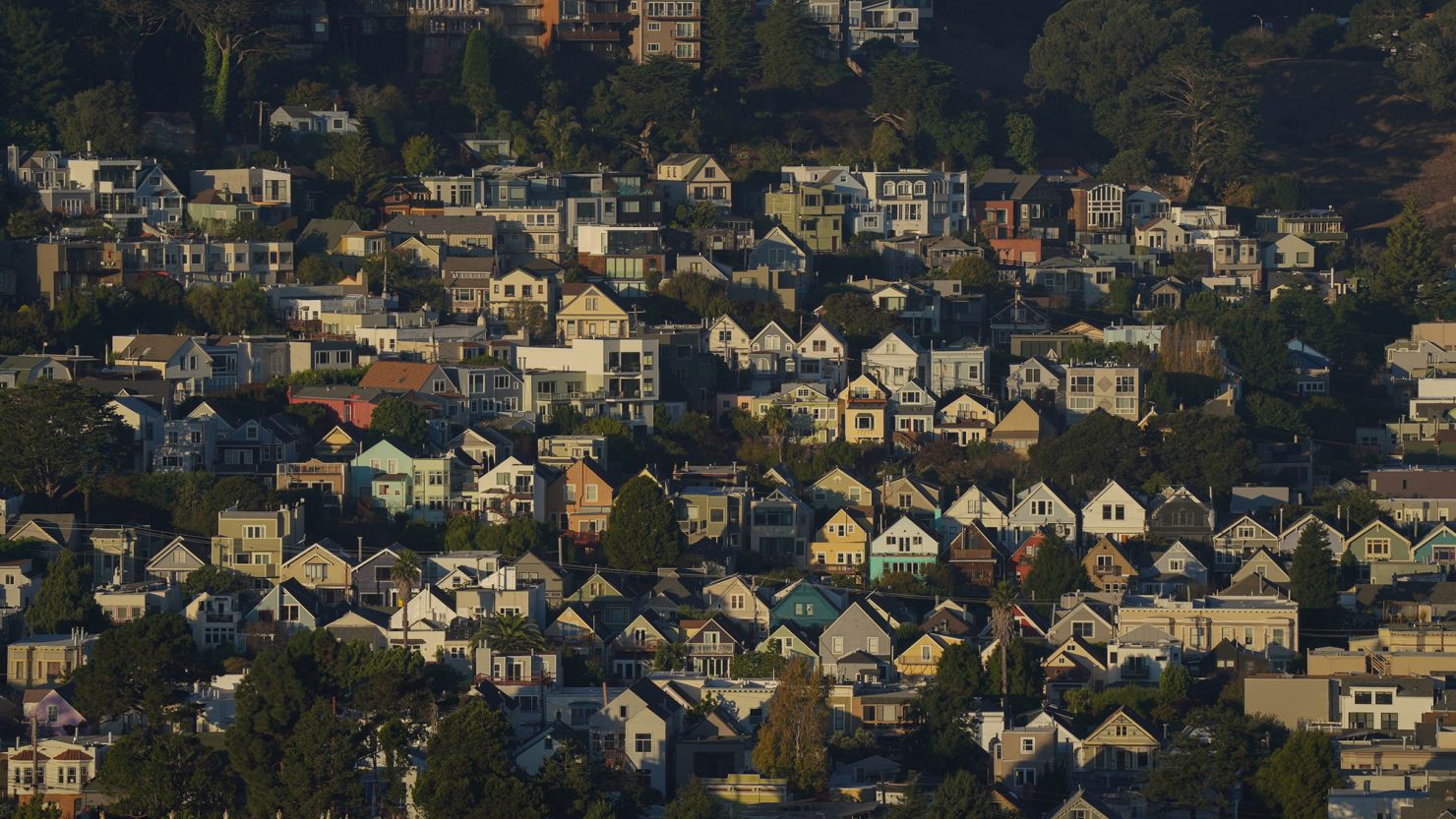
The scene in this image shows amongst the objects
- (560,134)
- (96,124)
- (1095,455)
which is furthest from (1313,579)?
(96,124)

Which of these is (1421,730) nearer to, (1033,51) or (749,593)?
(749,593)

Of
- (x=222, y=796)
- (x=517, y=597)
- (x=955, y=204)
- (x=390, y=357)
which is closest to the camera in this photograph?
(x=222, y=796)

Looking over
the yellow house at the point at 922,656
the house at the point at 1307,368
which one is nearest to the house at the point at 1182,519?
the yellow house at the point at 922,656

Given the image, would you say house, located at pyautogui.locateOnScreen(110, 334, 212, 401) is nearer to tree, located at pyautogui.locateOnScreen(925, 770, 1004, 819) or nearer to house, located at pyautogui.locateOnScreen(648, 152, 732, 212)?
house, located at pyautogui.locateOnScreen(648, 152, 732, 212)

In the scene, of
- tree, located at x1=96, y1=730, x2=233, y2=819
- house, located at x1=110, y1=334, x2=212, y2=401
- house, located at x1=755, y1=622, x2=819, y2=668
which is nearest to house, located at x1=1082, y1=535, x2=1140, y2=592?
house, located at x1=755, y1=622, x2=819, y2=668

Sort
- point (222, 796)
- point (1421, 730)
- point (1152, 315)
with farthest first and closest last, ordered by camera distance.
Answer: point (1152, 315) → point (1421, 730) → point (222, 796)

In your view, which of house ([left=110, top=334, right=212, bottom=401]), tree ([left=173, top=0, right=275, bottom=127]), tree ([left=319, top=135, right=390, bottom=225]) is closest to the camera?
house ([left=110, top=334, right=212, bottom=401])

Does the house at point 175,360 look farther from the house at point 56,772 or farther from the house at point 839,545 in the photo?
the house at point 56,772

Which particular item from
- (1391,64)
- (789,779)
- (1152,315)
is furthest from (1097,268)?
(789,779)
